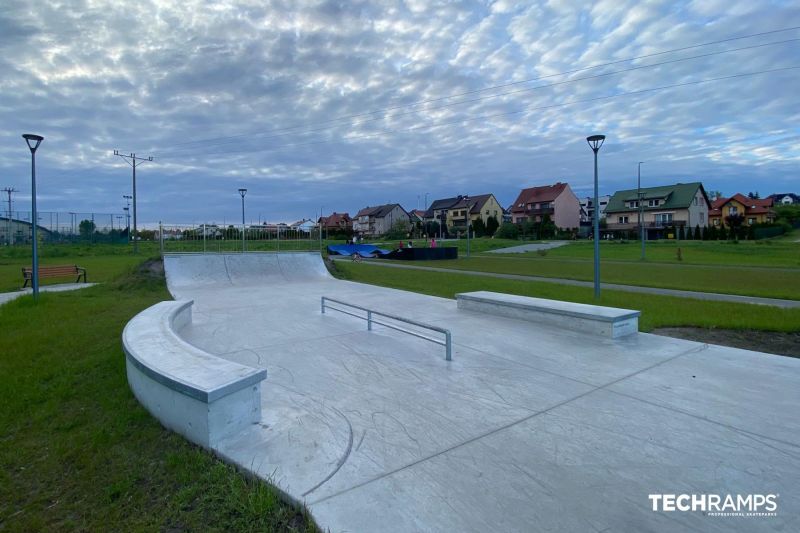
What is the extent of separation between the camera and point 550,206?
8456cm

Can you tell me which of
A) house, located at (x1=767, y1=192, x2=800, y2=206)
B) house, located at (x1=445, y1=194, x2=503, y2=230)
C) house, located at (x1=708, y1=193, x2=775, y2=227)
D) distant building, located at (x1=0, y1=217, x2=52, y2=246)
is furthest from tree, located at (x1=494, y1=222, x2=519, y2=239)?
house, located at (x1=767, y1=192, x2=800, y2=206)

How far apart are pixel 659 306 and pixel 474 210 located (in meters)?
88.5

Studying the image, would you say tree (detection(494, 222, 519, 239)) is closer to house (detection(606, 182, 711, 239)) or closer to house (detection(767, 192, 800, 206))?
house (detection(606, 182, 711, 239))

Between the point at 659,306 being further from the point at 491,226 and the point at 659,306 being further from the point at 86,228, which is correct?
the point at 491,226

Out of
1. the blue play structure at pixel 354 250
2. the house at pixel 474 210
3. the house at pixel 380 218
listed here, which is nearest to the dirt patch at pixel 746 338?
the blue play structure at pixel 354 250

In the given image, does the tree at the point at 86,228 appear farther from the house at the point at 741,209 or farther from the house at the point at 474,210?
the house at the point at 741,209

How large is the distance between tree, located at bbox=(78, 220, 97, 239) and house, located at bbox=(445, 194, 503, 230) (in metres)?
67.4

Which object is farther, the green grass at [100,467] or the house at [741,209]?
→ the house at [741,209]

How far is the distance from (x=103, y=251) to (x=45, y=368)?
36.6m

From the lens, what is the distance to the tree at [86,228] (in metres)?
40.8

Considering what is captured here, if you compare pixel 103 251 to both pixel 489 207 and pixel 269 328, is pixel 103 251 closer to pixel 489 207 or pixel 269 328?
pixel 269 328

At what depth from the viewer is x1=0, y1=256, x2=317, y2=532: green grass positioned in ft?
8.71

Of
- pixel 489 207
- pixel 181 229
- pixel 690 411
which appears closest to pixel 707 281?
pixel 690 411

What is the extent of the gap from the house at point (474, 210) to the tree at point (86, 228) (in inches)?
2652
